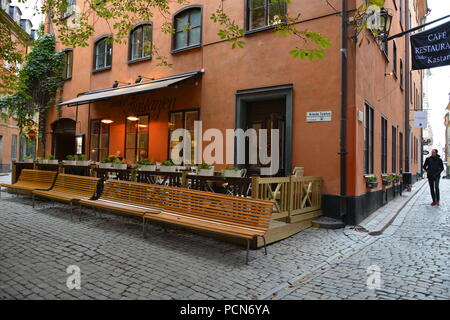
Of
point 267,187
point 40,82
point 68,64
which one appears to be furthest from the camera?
point 40,82

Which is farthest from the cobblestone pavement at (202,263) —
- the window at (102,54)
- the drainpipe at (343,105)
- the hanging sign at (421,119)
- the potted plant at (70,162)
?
the hanging sign at (421,119)

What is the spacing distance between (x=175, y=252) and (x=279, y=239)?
2038mm

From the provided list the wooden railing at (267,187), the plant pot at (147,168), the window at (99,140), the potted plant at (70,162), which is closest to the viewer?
the wooden railing at (267,187)

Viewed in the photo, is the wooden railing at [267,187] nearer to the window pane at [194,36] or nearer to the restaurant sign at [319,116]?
the restaurant sign at [319,116]

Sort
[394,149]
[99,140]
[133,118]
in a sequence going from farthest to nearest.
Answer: [99,140], [394,149], [133,118]

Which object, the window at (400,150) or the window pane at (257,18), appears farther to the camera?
the window at (400,150)

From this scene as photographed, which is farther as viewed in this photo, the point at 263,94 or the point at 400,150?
the point at 400,150

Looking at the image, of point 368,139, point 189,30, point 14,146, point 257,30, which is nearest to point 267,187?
point 368,139

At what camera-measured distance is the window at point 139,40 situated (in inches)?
495

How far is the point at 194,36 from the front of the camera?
1106 centimetres

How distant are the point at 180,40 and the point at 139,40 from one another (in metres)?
2.37

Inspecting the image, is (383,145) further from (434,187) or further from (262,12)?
(262,12)

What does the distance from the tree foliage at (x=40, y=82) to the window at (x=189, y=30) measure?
323 inches
